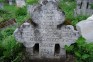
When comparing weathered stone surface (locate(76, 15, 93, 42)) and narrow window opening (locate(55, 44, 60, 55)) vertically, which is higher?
weathered stone surface (locate(76, 15, 93, 42))

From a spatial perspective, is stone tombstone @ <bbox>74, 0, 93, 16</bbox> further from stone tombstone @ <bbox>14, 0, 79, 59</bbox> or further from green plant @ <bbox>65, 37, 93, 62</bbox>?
green plant @ <bbox>65, 37, 93, 62</bbox>

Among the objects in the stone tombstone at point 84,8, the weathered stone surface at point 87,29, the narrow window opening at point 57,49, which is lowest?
the narrow window opening at point 57,49

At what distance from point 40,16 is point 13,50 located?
72 cm

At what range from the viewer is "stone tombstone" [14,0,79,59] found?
465 cm

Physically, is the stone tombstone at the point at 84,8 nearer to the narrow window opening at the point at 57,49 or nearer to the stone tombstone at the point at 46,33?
the narrow window opening at the point at 57,49

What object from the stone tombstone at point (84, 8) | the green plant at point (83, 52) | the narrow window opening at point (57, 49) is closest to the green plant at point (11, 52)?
the narrow window opening at point (57, 49)

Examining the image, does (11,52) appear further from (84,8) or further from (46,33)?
(84,8)

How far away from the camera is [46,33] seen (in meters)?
4.79

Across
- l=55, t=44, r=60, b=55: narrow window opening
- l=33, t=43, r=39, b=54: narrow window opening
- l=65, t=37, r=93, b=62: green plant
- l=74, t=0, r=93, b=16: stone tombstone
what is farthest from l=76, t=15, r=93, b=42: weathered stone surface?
l=74, t=0, r=93, b=16: stone tombstone

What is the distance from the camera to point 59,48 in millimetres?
4992

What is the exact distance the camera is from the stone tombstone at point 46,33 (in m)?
4.65

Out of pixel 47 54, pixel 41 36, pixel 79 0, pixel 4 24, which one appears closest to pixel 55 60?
pixel 47 54

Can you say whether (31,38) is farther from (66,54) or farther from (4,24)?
(4,24)

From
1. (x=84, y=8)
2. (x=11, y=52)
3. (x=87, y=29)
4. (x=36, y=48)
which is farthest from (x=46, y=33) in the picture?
(x=84, y=8)
